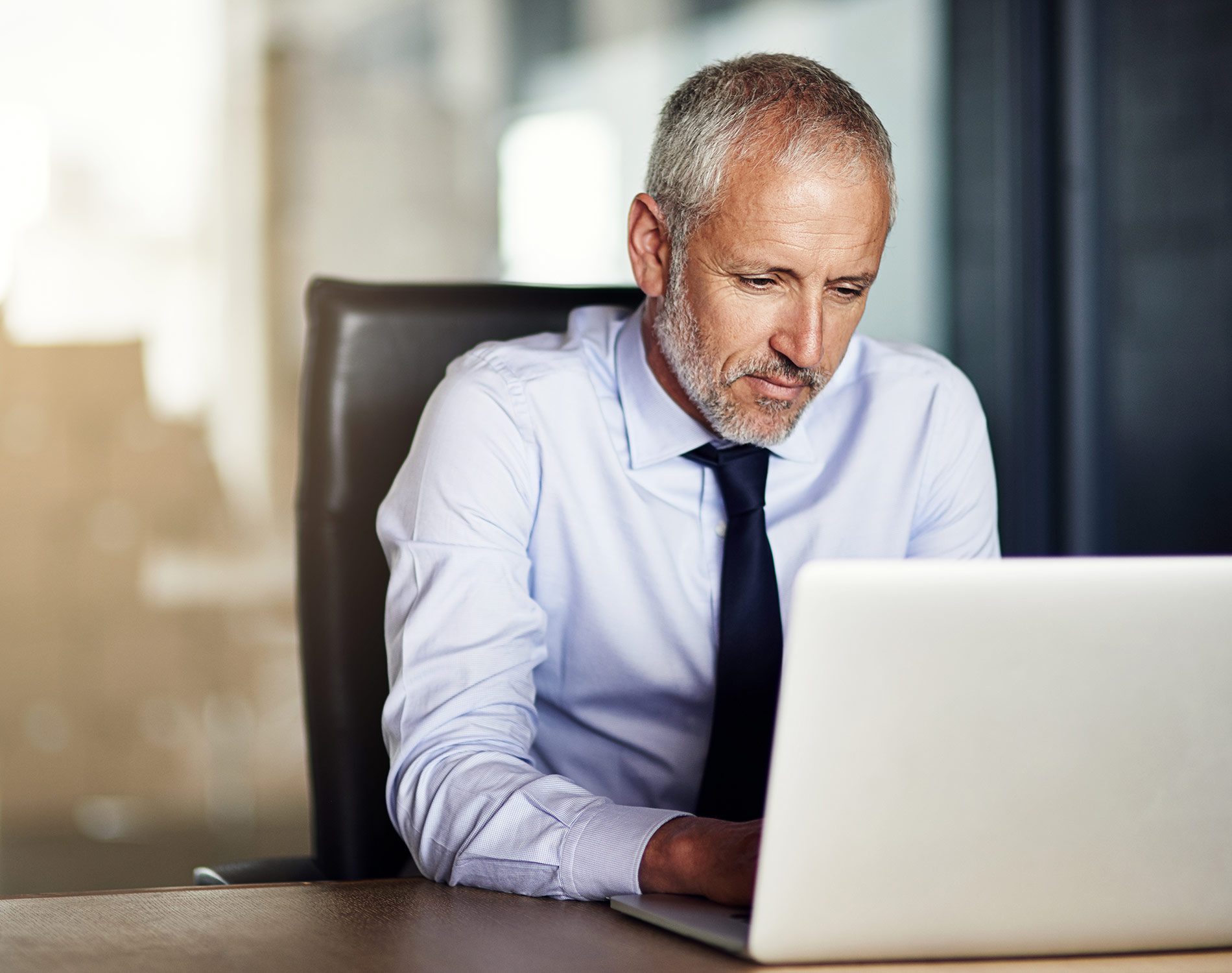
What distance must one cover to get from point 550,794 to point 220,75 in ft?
7.97

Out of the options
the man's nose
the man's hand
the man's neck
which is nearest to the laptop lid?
the man's hand

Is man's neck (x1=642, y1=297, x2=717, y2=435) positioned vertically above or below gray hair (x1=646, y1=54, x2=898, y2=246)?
below

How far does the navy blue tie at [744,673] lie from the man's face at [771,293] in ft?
0.34

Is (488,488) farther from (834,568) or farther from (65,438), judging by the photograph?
(65,438)

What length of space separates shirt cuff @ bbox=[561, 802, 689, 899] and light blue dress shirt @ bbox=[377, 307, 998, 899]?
0.13 metres

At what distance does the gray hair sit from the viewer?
110cm

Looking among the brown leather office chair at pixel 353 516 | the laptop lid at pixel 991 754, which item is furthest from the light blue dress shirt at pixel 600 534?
the laptop lid at pixel 991 754

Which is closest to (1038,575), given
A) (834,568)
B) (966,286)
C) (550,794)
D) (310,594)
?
(834,568)

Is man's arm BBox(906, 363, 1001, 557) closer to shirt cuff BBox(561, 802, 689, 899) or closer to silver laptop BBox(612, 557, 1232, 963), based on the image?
shirt cuff BBox(561, 802, 689, 899)

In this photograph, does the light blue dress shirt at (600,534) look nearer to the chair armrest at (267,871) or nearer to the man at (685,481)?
the man at (685,481)

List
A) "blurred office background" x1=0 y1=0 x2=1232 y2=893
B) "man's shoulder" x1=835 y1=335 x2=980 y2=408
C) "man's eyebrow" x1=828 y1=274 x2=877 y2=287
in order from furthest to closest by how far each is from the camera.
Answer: "blurred office background" x1=0 y1=0 x2=1232 y2=893
"man's shoulder" x1=835 y1=335 x2=980 y2=408
"man's eyebrow" x1=828 y1=274 x2=877 y2=287

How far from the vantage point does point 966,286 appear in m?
2.89

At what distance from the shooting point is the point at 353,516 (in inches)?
51.0

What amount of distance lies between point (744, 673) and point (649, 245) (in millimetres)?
453
